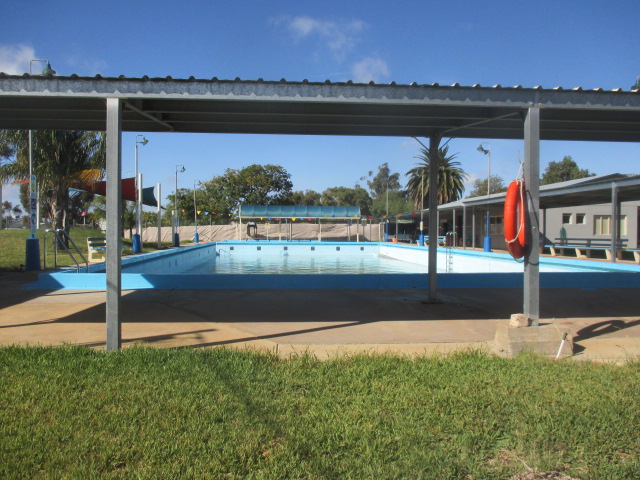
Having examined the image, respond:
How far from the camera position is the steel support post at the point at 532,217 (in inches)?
232

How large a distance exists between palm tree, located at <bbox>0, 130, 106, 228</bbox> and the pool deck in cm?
900

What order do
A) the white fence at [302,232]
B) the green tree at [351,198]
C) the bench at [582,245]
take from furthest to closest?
1. the green tree at [351,198]
2. the white fence at [302,232]
3. the bench at [582,245]

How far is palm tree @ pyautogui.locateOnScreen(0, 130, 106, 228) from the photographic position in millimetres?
18453

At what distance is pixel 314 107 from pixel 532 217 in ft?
10.8

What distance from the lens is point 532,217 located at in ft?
19.3

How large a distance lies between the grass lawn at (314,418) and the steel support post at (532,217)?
87 centimetres

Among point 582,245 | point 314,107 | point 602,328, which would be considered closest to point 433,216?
point 602,328

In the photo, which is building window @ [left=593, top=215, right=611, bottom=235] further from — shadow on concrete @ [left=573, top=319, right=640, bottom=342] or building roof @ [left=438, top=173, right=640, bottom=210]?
shadow on concrete @ [left=573, top=319, right=640, bottom=342]

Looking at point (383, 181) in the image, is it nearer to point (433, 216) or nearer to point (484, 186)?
point (484, 186)

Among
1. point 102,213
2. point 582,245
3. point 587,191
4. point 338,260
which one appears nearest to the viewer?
point 587,191

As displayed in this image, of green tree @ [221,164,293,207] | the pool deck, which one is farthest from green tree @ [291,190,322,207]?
the pool deck

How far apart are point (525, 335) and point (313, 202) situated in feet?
244

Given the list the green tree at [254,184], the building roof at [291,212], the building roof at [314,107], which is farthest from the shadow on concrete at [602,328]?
the green tree at [254,184]

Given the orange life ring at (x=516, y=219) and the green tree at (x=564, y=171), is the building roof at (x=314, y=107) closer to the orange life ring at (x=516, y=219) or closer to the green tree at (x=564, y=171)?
the orange life ring at (x=516, y=219)
